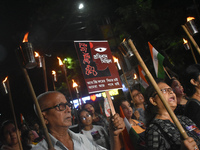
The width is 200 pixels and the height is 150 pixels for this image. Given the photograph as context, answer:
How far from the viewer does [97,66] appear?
12.2ft

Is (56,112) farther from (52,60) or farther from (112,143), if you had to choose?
(52,60)

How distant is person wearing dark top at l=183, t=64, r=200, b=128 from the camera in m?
3.11

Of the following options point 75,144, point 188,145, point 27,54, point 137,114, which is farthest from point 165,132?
point 137,114

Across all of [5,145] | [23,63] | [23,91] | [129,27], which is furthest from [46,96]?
[23,91]

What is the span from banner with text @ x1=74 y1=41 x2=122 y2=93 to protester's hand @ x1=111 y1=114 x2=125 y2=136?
2.58 feet

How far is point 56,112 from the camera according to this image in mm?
2572

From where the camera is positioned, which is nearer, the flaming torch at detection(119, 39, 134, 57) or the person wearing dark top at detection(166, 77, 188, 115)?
the flaming torch at detection(119, 39, 134, 57)

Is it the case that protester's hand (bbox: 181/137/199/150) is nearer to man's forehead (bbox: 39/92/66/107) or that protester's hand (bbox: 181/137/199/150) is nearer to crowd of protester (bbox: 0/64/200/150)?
crowd of protester (bbox: 0/64/200/150)

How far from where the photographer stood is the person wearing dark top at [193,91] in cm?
311

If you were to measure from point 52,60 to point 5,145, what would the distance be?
1730 centimetres

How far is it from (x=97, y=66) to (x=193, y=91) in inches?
77.4

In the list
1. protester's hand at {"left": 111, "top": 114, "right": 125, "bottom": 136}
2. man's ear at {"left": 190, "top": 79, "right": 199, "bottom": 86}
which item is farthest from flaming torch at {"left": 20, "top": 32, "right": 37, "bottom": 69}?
man's ear at {"left": 190, "top": 79, "right": 199, "bottom": 86}

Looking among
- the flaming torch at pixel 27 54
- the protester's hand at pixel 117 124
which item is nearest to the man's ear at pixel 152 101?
the protester's hand at pixel 117 124

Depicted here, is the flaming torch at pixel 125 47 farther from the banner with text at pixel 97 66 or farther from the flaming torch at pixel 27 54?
the flaming torch at pixel 27 54
